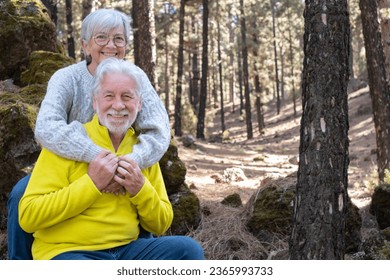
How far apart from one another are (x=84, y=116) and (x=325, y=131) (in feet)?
5.46

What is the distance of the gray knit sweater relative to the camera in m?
2.81

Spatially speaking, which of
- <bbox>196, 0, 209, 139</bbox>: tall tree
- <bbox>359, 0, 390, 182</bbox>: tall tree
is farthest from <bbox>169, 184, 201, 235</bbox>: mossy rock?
<bbox>196, 0, 209, 139</bbox>: tall tree

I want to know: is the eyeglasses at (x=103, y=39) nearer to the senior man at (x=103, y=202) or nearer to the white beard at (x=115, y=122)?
→ the senior man at (x=103, y=202)

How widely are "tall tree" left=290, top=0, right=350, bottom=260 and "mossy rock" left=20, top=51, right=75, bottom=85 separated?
3933mm

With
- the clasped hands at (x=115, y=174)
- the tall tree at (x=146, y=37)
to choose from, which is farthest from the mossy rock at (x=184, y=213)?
the tall tree at (x=146, y=37)

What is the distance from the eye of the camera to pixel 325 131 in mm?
3553

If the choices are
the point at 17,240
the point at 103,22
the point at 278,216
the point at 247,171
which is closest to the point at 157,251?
the point at 17,240

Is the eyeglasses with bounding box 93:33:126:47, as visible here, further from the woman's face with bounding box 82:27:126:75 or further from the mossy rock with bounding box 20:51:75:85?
the mossy rock with bounding box 20:51:75:85

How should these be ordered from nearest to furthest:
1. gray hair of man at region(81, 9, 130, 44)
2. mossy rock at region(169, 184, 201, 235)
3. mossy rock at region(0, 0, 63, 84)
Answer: gray hair of man at region(81, 9, 130, 44) → mossy rock at region(169, 184, 201, 235) → mossy rock at region(0, 0, 63, 84)

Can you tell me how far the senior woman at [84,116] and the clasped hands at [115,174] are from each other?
0.11 feet

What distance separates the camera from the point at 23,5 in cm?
769

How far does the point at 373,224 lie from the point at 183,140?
13.0m

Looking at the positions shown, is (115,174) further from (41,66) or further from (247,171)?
(247,171)

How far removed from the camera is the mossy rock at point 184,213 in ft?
19.3
